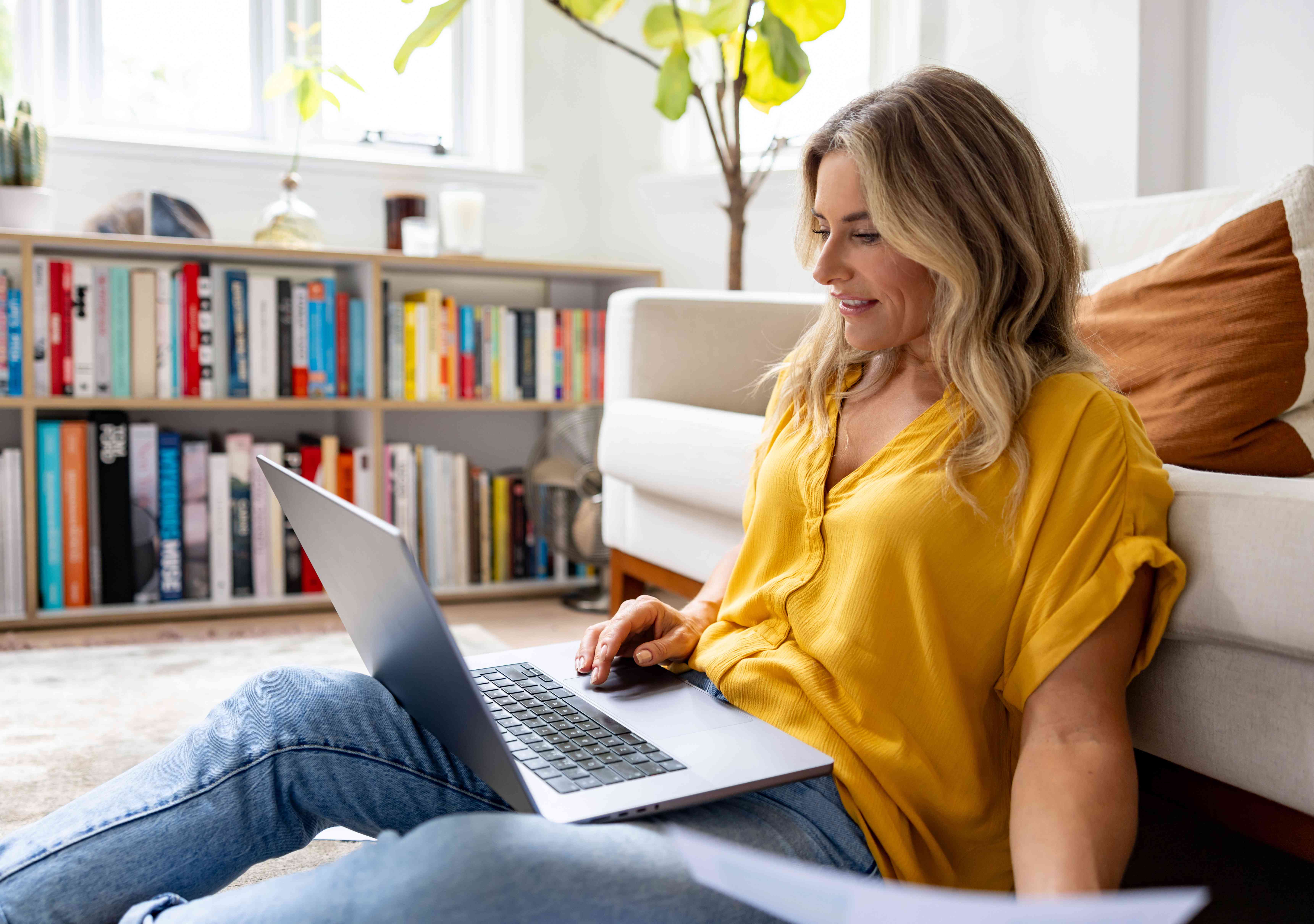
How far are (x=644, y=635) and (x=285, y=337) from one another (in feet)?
6.24

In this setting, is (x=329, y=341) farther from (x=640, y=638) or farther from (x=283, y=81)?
(x=640, y=638)

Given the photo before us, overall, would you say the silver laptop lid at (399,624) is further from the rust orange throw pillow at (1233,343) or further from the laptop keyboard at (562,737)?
the rust orange throw pillow at (1233,343)

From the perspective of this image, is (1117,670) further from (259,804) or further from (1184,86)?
(1184,86)

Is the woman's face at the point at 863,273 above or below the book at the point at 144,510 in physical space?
above

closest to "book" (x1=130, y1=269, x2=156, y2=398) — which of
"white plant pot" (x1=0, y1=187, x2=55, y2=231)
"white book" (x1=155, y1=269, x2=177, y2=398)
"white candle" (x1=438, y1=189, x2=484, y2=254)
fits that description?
"white book" (x1=155, y1=269, x2=177, y2=398)

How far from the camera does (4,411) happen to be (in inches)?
105

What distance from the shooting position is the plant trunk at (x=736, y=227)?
244 centimetres

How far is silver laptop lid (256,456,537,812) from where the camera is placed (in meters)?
0.67

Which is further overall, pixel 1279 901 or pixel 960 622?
pixel 1279 901

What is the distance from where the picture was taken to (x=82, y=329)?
2.48 metres

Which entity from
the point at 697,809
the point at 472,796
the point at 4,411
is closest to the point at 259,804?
the point at 472,796

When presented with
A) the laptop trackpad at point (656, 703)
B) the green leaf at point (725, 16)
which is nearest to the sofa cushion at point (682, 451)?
the laptop trackpad at point (656, 703)

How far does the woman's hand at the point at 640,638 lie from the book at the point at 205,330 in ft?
6.17

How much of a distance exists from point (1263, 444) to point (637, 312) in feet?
3.82
